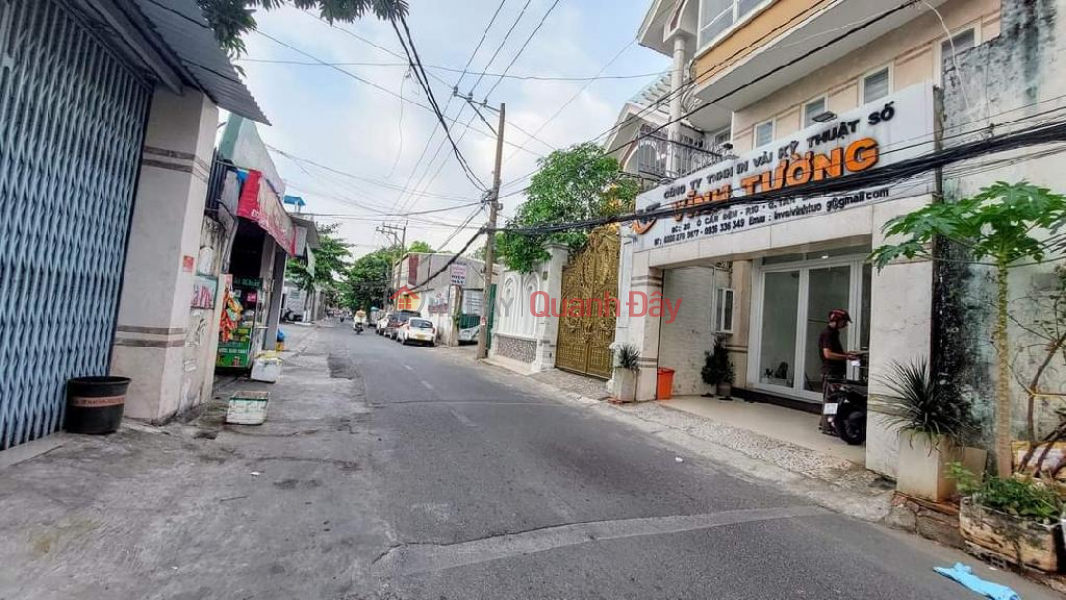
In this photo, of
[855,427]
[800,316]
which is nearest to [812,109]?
[800,316]

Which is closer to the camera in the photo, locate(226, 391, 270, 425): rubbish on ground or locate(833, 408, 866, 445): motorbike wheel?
locate(226, 391, 270, 425): rubbish on ground

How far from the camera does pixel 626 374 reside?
393 inches

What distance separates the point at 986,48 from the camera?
17.1 ft

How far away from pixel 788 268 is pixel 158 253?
1052 centimetres

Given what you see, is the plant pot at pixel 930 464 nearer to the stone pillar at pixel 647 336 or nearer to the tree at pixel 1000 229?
the tree at pixel 1000 229

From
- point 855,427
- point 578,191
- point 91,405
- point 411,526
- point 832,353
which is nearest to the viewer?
point 411,526

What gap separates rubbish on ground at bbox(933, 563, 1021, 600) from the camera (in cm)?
321

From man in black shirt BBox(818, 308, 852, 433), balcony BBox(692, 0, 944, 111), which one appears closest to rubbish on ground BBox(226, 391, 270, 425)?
man in black shirt BBox(818, 308, 852, 433)

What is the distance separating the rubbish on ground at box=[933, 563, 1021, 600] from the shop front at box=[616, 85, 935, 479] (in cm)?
215

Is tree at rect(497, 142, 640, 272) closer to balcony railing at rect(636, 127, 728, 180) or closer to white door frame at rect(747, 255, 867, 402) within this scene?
balcony railing at rect(636, 127, 728, 180)

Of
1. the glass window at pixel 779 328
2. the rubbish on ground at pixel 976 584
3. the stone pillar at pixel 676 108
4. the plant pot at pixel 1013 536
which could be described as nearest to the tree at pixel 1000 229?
the plant pot at pixel 1013 536

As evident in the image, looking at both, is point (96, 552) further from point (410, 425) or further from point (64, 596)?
point (410, 425)

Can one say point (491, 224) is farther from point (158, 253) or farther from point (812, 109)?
point (158, 253)

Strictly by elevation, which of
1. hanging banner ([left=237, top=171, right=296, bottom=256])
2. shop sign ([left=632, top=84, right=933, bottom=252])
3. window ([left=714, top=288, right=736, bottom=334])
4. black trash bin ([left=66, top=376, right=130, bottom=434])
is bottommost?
black trash bin ([left=66, top=376, right=130, bottom=434])
